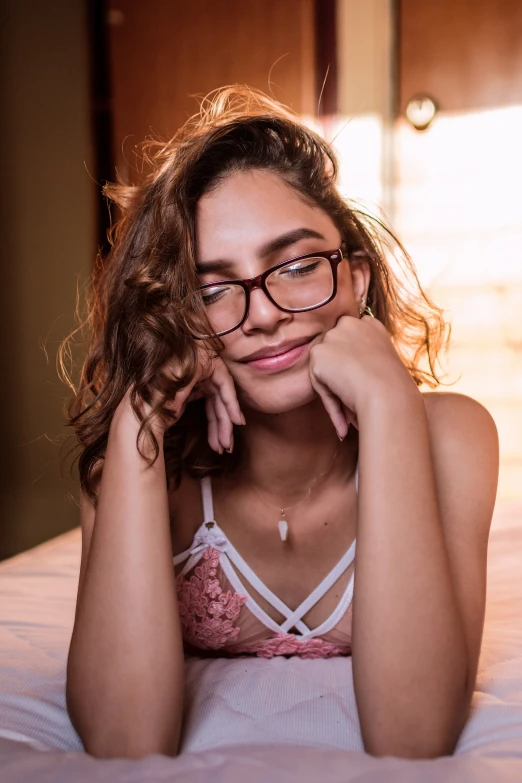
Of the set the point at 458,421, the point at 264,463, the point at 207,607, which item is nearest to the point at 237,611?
the point at 207,607

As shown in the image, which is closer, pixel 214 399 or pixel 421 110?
pixel 214 399

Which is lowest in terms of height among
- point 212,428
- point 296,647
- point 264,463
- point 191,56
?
point 296,647

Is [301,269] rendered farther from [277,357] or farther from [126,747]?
[126,747]

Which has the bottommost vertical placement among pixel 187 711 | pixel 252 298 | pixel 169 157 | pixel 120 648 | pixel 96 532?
pixel 187 711

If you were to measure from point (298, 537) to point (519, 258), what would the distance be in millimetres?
3173

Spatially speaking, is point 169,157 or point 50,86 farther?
point 50,86

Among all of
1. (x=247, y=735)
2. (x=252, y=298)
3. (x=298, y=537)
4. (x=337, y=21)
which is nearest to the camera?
(x=247, y=735)

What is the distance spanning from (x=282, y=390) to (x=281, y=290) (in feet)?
0.50

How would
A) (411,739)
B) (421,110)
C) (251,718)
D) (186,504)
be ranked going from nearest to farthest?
(411,739) < (251,718) < (186,504) < (421,110)

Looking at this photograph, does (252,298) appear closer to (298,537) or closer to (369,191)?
(298,537)

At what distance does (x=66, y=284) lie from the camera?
3.13m

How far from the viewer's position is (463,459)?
116 centimetres

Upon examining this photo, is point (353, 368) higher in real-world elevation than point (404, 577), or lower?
higher

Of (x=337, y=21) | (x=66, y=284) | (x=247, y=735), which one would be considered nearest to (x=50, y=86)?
(x=66, y=284)
